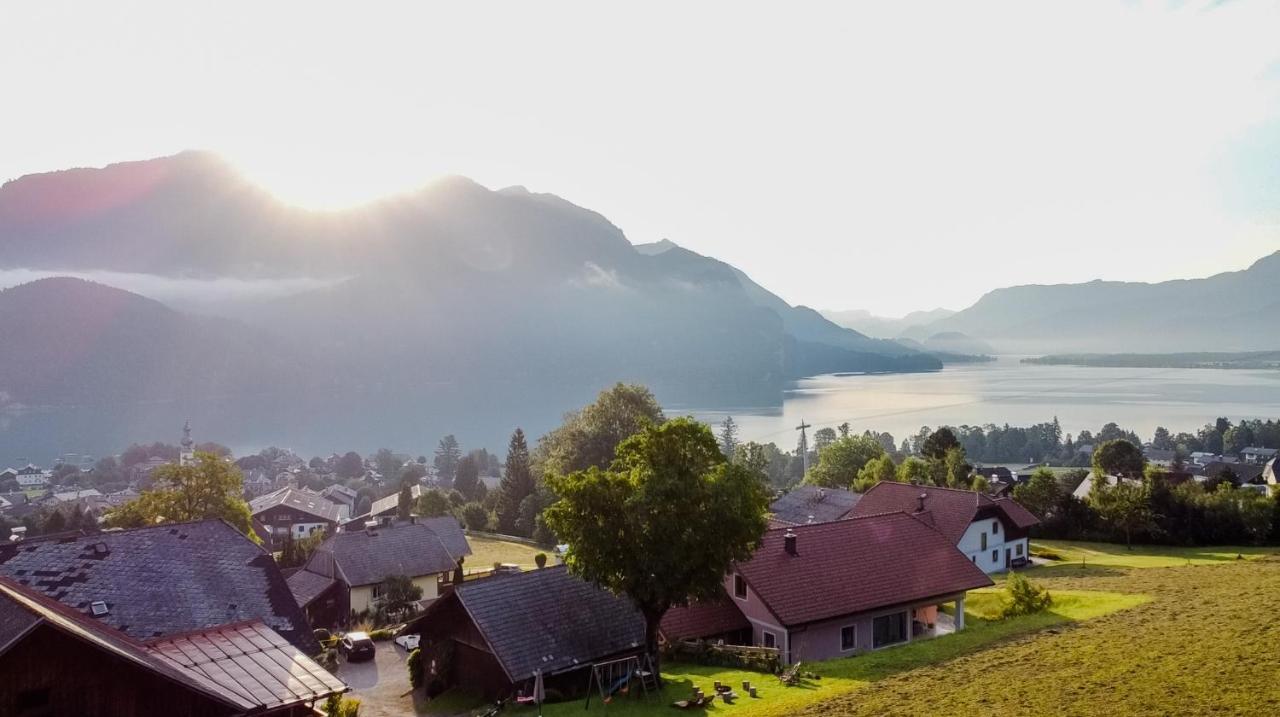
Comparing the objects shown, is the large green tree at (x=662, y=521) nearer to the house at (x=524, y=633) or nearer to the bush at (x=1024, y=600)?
the house at (x=524, y=633)

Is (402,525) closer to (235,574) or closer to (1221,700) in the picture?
(235,574)

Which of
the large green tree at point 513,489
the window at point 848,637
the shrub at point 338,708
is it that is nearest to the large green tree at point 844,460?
the large green tree at point 513,489

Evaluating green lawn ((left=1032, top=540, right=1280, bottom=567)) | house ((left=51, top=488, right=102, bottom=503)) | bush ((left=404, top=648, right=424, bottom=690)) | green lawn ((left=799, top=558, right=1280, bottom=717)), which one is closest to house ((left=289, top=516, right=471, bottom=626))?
bush ((left=404, top=648, right=424, bottom=690))

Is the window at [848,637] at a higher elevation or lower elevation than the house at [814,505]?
higher

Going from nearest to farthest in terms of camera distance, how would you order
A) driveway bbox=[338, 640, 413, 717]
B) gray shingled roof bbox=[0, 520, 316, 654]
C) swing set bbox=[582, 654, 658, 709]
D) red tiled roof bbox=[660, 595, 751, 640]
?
swing set bbox=[582, 654, 658, 709]
gray shingled roof bbox=[0, 520, 316, 654]
driveway bbox=[338, 640, 413, 717]
red tiled roof bbox=[660, 595, 751, 640]

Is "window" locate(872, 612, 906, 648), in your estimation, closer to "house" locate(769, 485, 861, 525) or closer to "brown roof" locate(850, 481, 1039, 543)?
"brown roof" locate(850, 481, 1039, 543)

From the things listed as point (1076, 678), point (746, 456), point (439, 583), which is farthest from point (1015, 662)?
point (746, 456)

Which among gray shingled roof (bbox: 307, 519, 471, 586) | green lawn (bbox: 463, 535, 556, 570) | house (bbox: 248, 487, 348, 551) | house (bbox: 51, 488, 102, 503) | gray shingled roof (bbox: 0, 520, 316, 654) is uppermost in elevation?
gray shingled roof (bbox: 0, 520, 316, 654)
